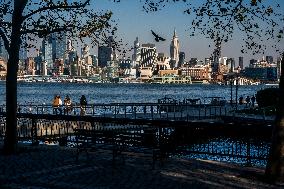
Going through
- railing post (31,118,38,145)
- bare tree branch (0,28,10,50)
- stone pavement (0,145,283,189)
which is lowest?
stone pavement (0,145,283,189)

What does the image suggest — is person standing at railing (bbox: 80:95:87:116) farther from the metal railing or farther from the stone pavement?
the stone pavement

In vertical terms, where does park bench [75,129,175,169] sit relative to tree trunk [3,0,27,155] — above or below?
below

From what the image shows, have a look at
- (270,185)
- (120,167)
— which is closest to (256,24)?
(270,185)

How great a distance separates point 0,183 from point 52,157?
4.10 metres

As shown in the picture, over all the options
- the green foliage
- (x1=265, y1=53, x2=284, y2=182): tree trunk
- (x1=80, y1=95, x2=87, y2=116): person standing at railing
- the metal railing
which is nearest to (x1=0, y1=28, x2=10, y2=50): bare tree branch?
(x1=265, y1=53, x2=284, y2=182): tree trunk

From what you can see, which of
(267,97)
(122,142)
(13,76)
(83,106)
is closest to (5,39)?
(13,76)

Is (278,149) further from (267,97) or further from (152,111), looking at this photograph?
(267,97)

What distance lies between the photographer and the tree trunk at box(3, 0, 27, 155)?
1745cm

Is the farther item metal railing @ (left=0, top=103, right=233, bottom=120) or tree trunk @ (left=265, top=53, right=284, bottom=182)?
metal railing @ (left=0, top=103, right=233, bottom=120)

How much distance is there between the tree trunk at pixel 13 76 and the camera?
1745 cm

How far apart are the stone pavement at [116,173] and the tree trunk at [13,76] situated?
2.92ft

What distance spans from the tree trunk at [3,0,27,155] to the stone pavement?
2.92 ft

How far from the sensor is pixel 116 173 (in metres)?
13.6

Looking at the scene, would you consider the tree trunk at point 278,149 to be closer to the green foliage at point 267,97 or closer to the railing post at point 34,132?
the railing post at point 34,132
